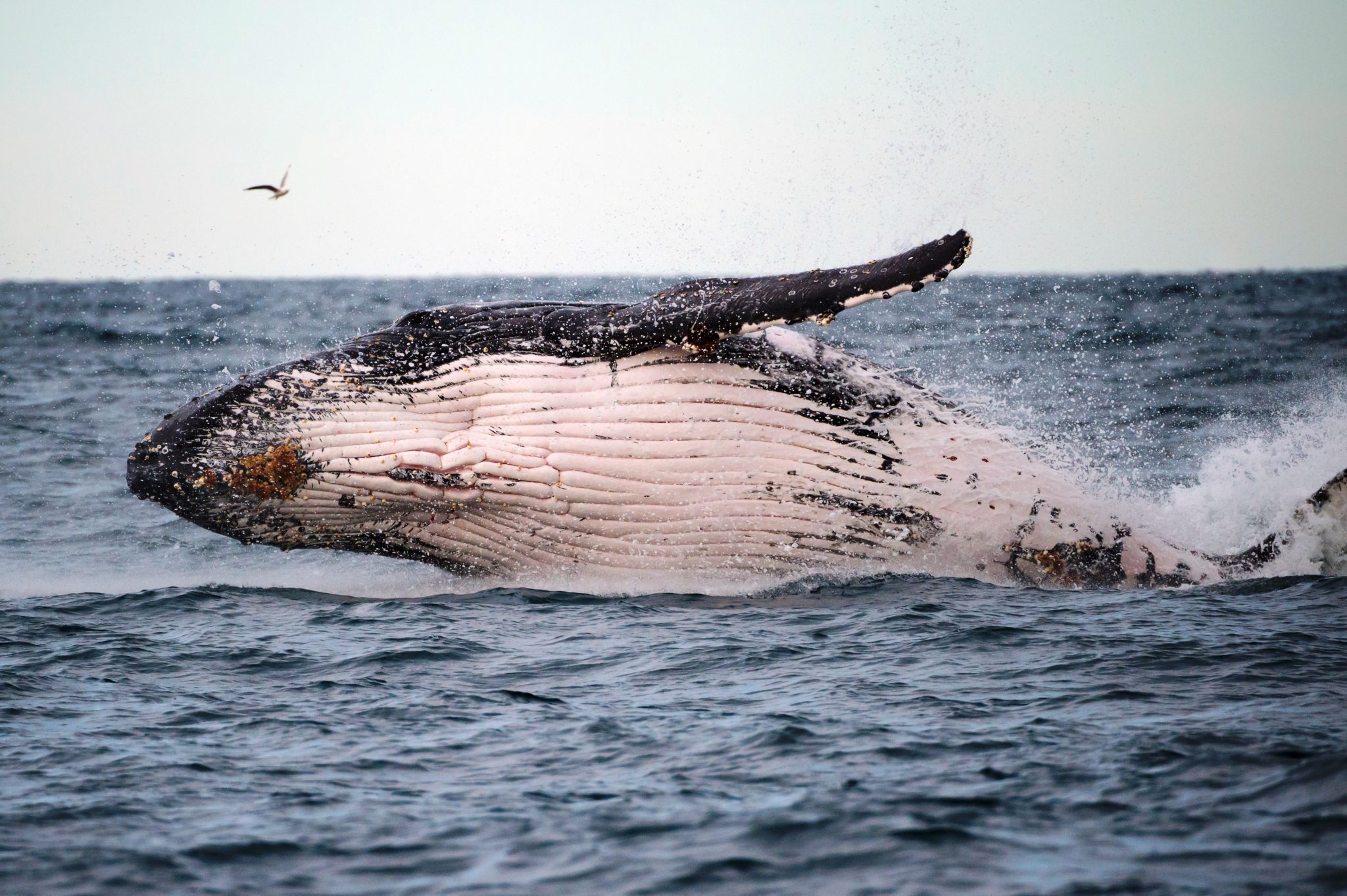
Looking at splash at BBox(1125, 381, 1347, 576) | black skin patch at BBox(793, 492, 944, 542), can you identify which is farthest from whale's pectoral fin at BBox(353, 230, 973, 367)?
splash at BBox(1125, 381, 1347, 576)

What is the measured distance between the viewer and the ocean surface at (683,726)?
5.29 meters

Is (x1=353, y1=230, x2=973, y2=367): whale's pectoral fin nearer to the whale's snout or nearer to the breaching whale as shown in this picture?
the breaching whale

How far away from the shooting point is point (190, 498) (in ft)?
33.1

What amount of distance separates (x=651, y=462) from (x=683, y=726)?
10.3 ft

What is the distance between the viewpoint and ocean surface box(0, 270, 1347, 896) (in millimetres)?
5293

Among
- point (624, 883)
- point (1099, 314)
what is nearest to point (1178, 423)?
point (624, 883)

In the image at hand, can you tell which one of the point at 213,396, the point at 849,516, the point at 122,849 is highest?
the point at 213,396

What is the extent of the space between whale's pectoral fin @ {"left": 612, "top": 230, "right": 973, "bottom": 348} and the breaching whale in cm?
4

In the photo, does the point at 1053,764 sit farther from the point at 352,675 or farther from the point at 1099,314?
the point at 1099,314

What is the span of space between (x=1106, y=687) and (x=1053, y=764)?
4.68 ft

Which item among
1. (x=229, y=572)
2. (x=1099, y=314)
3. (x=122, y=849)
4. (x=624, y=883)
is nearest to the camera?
(x=624, y=883)

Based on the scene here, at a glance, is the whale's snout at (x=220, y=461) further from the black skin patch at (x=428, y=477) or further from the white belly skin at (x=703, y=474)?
the black skin patch at (x=428, y=477)

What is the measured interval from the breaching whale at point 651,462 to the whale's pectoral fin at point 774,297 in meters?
0.04

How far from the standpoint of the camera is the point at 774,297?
9.12 meters
